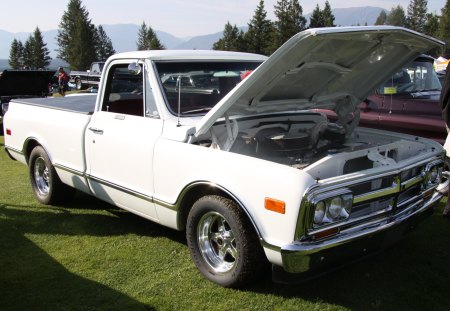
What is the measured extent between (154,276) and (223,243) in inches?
26.8

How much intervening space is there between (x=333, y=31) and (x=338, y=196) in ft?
3.46

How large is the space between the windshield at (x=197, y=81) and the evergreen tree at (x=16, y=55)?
3357 inches

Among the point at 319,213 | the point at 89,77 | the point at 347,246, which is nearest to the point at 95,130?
the point at 319,213

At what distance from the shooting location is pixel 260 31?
6744 cm

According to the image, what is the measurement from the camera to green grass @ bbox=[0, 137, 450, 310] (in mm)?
3312

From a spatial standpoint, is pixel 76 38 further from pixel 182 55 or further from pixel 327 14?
pixel 182 55

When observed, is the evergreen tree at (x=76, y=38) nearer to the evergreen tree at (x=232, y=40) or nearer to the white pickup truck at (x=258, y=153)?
the evergreen tree at (x=232, y=40)

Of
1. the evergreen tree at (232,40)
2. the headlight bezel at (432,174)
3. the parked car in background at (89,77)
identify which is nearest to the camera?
the headlight bezel at (432,174)

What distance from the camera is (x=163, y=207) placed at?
381 centimetres

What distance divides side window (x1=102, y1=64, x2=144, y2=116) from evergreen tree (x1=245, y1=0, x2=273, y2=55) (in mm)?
63647

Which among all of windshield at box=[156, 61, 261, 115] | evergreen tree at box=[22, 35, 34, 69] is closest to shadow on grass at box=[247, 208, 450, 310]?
windshield at box=[156, 61, 261, 115]

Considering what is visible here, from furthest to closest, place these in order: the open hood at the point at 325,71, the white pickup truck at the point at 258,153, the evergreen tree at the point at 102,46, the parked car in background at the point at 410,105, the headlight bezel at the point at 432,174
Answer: the evergreen tree at the point at 102,46 < the parked car in background at the point at 410,105 < the headlight bezel at the point at 432,174 < the open hood at the point at 325,71 < the white pickup truck at the point at 258,153

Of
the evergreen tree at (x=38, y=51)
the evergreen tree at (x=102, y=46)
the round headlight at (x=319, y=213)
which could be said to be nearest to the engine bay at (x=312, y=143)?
the round headlight at (x=319, y=213)

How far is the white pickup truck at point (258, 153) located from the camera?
116 inches
